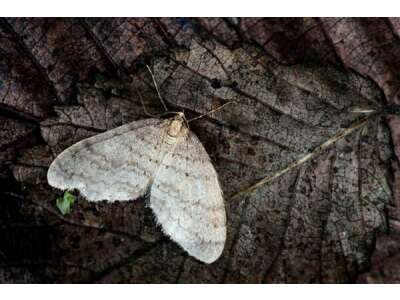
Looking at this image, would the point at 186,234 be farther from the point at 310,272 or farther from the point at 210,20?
the point at 210,20

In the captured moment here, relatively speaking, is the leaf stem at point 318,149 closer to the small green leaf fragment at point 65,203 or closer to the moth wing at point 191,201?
the moth wing at point 191,201

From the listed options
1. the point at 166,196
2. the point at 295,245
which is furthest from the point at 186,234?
the point at 295,245

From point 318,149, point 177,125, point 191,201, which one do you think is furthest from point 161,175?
point 318,149

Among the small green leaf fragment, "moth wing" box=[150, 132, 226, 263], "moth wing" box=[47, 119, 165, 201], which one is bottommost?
"moth wing" box=[150, 132, 226, 263]

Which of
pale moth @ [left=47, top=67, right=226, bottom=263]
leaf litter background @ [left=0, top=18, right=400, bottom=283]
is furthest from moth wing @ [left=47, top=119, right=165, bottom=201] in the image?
leaf litter background @ [left=0, top=18, right=400, bottom=283]

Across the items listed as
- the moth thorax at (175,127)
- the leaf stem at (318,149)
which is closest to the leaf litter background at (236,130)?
the leaf stem at (318,149)

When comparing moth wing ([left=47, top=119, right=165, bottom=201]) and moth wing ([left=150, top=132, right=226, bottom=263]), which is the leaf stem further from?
moth wing ([left=47, top=119, right=165, bottom=201])
